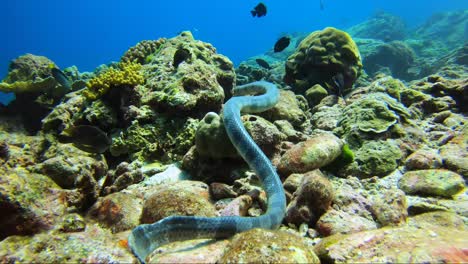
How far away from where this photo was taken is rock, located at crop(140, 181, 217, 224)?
2.96m

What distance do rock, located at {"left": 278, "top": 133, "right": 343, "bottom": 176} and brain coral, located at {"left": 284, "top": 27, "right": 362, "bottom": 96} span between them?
435 cm

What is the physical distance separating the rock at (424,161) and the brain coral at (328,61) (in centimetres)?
417

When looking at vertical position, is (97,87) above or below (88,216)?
above

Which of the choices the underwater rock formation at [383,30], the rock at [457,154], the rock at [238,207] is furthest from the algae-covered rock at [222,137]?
the underwater rock formation at [383,30]

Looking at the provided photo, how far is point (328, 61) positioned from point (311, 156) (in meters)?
5.35

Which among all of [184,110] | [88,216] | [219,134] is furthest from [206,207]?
[184,110]

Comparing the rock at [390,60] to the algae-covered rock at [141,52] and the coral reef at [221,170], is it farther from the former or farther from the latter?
the algae-covered rock at [141,52]

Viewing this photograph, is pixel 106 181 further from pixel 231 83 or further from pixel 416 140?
pixel 416 140

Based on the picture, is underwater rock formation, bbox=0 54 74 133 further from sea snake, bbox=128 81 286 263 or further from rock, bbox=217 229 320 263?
rock, bbox=217 229 320 263

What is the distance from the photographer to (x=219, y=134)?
414 centimetres

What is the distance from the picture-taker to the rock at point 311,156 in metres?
3.90

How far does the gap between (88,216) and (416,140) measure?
5.62 m

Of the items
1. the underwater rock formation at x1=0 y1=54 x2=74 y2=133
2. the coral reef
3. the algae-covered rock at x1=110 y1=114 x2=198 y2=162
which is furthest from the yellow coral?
the underwater rock formation at x1=0 y1=54 x2=74 y2=133

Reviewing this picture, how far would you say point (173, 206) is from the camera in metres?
2.99
